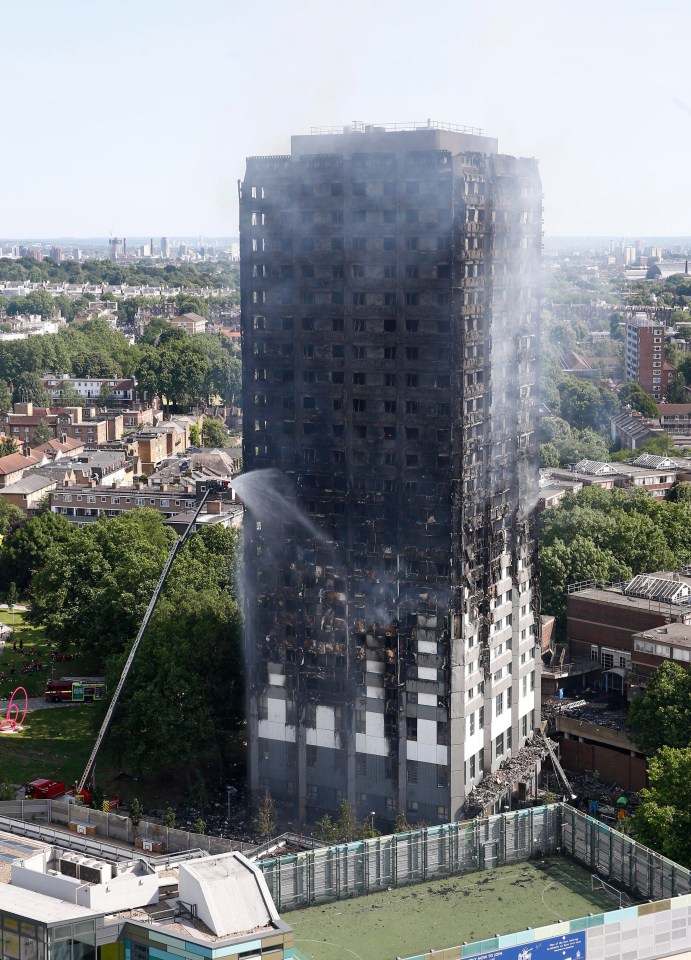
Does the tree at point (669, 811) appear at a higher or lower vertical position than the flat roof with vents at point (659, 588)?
lower

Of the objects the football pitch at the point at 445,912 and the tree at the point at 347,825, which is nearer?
the football pitch at the point at 445,912

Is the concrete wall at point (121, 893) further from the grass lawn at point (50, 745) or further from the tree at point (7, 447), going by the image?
the tree at point (7, 447)

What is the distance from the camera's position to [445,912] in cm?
4234

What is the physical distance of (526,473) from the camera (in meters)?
66.8

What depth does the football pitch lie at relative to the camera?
40.3m

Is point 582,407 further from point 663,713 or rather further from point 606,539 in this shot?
point 663,713

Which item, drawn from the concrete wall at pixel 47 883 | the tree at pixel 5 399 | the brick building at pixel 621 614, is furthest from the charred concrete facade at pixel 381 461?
the tree at pixel 5 399

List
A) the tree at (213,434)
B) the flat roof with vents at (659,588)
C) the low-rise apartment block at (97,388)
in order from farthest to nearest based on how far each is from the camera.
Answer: the low-rise apartment block at (97,388), the tree at (213,434), the flat roof with vents at (659,588)

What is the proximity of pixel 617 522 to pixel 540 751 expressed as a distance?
3023cm

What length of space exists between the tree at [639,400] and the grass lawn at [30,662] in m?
87.7

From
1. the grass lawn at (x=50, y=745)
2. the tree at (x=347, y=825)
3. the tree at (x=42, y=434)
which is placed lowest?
the grass lawn at (x=50, y=745)

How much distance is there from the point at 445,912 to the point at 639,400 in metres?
127

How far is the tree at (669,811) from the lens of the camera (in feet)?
168

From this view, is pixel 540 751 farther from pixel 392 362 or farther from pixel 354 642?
pixel 392 362
